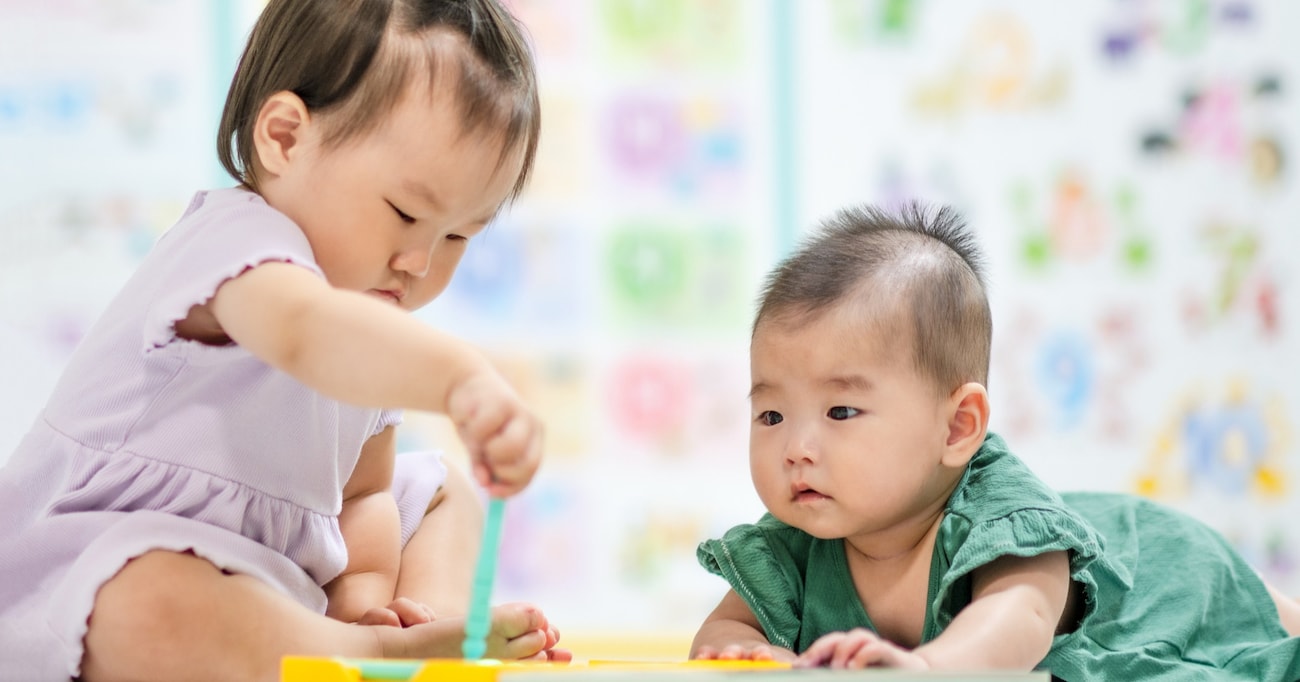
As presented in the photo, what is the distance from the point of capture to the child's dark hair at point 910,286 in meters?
0.99

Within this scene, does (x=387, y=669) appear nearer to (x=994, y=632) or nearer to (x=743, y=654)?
(x=743, y=654)

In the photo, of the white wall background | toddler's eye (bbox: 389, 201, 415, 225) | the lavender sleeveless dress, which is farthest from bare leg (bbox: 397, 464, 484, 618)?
the white wall background

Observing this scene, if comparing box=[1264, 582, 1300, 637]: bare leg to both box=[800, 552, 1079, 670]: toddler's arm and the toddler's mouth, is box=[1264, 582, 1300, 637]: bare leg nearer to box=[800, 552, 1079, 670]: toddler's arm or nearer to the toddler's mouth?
box=[800, 552, 1079, 670]: toddler's arm

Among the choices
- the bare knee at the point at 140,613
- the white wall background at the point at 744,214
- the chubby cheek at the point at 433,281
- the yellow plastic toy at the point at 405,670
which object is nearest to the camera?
the yellow plastic toy at the point at 405,670

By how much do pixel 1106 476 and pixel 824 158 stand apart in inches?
33.0

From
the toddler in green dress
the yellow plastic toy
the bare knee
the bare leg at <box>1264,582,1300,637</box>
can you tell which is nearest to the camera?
the yellow plastic toy

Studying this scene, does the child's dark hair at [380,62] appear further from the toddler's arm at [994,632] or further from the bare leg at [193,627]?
the toddler's arm at [994,632]

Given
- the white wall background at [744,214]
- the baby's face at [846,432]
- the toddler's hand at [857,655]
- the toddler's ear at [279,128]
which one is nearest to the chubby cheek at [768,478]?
the baby's face at [846,432]

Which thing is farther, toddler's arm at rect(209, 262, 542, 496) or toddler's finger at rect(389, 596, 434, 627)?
toddler's finger at rect(389, 596, 434, 627)

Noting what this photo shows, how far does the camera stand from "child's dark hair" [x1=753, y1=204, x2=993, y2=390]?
987mm

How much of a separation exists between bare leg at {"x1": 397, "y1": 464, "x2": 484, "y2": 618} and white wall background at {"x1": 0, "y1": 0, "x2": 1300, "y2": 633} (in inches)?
44.5

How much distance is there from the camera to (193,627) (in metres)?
0.82

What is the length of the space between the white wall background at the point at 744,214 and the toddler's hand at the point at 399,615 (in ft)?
4.47

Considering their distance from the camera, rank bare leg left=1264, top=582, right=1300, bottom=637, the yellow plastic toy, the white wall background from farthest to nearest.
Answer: the white wall background < bare leg left=1264, top=582, right=1300, bottom=637 < the yellow plastic toy
